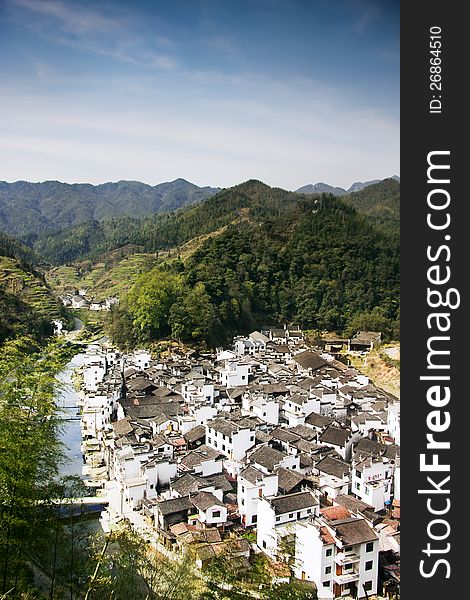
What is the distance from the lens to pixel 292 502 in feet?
22.3

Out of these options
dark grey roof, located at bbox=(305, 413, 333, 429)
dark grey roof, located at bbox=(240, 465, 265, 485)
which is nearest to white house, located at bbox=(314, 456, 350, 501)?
dark grey roof, located at bbox=(240, 465, 265, 485)

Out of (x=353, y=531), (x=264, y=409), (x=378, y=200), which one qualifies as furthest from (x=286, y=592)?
(x=378, y=200)

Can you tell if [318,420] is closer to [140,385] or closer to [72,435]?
[140,385]

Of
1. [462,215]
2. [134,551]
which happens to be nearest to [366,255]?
[134,551]

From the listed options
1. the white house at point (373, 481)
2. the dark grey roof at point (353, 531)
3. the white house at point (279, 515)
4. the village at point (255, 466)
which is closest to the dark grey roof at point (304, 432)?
the village at point (255, 466)

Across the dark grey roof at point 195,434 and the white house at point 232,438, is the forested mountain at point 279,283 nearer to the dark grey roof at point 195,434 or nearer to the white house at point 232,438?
the dark grey roof at point 195,434

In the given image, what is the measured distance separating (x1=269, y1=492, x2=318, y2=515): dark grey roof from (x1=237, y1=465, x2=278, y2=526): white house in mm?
451

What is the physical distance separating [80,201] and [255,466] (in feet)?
344

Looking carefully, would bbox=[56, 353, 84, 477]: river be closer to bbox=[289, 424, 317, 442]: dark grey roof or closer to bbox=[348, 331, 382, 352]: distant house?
bbox=[289, 424, 317, 442]: dark grey roof

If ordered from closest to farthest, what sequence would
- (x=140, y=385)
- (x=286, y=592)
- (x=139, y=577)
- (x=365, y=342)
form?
(x=286, y=592) < (x=139, y=577) < (x=140, y=385) < (x=365, y=342)

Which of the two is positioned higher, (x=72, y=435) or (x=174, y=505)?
(x=174, y=505)

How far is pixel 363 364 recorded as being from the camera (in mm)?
17766

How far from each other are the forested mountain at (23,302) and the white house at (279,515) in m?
11.2

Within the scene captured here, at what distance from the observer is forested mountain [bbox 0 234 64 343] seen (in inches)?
Result: 715
